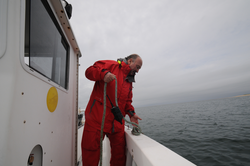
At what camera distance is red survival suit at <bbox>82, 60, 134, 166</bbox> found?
1.40 m

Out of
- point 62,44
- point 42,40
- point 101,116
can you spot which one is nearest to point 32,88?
point 42,40

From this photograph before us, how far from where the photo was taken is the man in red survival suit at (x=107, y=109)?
55.1 inches

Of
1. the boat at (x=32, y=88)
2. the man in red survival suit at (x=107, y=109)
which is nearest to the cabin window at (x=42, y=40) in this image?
the boat at (x=32, y=88)

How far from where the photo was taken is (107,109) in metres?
1.53

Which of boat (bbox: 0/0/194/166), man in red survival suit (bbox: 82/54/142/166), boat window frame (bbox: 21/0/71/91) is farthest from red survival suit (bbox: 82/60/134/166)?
boat window frame (bbox: 21/0/71/91)

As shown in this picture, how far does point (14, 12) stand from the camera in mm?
650

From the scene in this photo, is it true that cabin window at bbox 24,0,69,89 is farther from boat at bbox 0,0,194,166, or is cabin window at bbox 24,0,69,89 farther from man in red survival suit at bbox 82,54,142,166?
man in red survival suit at bbox 82,54,142,166

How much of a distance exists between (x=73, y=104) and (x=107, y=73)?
3.49 feet

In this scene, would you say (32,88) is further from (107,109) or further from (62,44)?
(62,44)

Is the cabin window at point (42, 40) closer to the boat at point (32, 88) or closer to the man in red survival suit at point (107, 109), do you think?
the boat at point (32, 88)

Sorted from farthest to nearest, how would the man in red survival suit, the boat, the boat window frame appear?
the man in red survival suit, the boat window frame, the boat

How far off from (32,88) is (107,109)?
898 millimetres

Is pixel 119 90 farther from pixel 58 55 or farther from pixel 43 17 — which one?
pixel 43 17

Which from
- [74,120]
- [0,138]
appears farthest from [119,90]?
[0,138]
